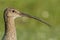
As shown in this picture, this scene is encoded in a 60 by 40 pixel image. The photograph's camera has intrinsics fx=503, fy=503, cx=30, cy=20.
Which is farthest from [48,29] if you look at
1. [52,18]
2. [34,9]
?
[34,9]

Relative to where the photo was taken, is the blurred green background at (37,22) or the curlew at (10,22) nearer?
the curlew at (10,22)

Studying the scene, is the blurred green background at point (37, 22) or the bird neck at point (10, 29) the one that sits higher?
the bird neck at point (10, 29)

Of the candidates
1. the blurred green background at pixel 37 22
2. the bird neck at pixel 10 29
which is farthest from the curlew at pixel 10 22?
the blurred green background at pixel 37 22

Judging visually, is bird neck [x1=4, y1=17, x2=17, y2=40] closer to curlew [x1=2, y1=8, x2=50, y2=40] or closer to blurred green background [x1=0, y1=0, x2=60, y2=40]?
curlew [x1=2, y1=8, x2=50, y2=40]

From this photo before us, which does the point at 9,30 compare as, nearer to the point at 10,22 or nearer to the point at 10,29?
the point at 10,29

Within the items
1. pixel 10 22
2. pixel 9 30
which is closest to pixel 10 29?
pixel 9 30

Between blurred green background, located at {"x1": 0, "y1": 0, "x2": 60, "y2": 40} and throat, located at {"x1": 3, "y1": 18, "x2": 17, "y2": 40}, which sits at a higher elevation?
throat, located at {"x1": 3, "y1": 18, "x2": 17, "y2": 40}

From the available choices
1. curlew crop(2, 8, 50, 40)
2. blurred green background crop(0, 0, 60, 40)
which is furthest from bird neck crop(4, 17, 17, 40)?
blurred green background crop(0, 0, 60, 40)

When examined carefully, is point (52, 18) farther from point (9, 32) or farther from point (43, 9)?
point (9, 32)

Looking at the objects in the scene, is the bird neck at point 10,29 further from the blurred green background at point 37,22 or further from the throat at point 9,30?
the blurred green background at point 37,22

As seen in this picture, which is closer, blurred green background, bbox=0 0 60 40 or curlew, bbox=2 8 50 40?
curlew, bbox=2 8 50 40
